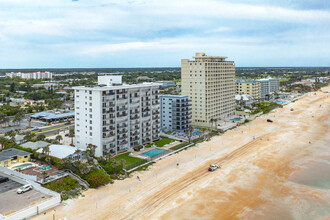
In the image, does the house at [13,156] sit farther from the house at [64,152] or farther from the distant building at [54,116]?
the distant building at [54,116]

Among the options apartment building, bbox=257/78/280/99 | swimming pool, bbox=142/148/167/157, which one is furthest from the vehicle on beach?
apartment building, bbox=257/78/280/99

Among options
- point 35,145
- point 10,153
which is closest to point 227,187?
point 35,145

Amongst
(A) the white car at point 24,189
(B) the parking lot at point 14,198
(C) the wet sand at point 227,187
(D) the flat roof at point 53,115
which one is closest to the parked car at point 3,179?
(B) the parking lot at point 14,198

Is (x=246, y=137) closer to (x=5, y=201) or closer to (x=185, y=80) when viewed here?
(x=185, y=80)

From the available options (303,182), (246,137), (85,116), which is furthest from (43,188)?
(246,137)

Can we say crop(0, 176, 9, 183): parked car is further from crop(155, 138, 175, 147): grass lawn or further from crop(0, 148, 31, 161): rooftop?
crop(155, 138, 175, 147): grass lawn

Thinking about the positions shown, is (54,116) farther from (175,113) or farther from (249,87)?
(249,87)
